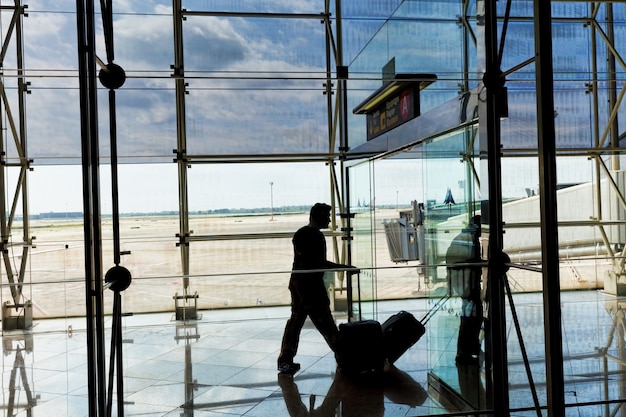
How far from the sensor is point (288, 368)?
3.42 m

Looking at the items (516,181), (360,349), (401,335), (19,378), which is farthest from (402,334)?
(516,181)

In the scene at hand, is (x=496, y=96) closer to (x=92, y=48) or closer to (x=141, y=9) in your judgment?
(x=92, y=48)

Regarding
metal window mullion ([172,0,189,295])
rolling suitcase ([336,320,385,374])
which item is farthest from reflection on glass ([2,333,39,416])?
rolling suitcase ([336,320,385,374])

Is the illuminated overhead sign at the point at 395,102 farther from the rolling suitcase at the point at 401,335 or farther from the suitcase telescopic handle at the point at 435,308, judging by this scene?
the rolling suitcase at the point at 401,335

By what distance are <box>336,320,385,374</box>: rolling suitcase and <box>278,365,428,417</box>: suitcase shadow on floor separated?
4 centimetres

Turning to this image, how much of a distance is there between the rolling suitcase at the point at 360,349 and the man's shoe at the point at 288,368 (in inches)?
9.1

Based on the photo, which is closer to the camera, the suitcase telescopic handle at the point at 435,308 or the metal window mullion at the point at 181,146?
the suitcase telescopic handle at the point at 435,308

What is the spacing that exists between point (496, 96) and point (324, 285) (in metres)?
1.61

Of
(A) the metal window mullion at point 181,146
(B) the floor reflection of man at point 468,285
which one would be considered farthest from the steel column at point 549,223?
(A) the metal window mullion at point 181,146

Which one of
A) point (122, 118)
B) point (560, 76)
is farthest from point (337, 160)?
point (560, 76)

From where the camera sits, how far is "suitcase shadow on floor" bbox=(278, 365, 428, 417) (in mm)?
2879

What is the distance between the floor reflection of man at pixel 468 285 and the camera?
282cm

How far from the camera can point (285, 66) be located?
587 cm

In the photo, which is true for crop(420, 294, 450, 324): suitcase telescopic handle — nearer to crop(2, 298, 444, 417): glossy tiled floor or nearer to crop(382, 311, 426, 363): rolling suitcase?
crop(382, 311, 426, 363): rolling suitcase
